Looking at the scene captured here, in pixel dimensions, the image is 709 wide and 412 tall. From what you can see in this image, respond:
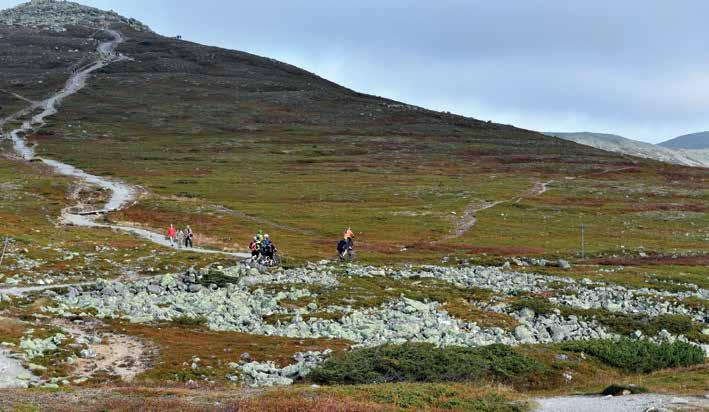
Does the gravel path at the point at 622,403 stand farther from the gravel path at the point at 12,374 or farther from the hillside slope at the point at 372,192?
the hillside slope at the point at 372,192

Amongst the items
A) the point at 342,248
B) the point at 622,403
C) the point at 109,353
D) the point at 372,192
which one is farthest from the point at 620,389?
the point at 372,192

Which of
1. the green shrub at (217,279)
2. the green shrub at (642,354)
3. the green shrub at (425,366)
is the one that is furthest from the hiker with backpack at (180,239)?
the green shrub at (642,354)

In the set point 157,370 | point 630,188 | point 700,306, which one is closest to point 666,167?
point 630,188

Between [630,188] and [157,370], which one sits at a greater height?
[630,188]

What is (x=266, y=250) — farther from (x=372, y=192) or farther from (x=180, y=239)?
(x=372, y=192)

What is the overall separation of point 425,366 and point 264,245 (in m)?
33.6

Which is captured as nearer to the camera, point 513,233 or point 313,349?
point 313,349

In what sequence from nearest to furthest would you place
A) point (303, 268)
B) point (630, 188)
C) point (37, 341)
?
point (37, 341)
point (303, 268)
point (630, 188)

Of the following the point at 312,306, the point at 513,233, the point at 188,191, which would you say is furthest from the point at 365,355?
the point at 188,191

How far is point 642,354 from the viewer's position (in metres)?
33.4

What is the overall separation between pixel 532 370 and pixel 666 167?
573 ft

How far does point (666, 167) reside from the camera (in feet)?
606

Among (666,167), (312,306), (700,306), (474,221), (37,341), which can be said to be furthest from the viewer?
(666,167)

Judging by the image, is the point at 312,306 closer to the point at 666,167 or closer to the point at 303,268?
the point at 303,268
